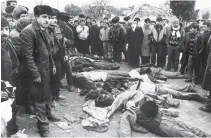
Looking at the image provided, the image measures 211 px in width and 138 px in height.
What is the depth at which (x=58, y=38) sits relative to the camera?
592 centimetres

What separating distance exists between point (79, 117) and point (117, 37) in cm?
576

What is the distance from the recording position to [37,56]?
4.03m

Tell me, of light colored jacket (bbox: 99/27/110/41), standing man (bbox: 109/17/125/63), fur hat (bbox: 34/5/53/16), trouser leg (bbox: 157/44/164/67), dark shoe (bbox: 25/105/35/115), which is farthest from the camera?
light colored jacket (bbox: 99/27/110/41)

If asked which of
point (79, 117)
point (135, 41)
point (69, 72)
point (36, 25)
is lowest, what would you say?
point (79, 117)

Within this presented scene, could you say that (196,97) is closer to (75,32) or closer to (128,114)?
(128,114)

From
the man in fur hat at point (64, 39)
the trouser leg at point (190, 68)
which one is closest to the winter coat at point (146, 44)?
the trouser leg at point (190, 68)

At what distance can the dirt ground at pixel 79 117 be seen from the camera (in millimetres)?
4383

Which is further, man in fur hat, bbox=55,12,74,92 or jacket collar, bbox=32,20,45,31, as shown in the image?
man in fur hat, bbox=55,12,74,92

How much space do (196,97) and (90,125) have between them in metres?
2.86

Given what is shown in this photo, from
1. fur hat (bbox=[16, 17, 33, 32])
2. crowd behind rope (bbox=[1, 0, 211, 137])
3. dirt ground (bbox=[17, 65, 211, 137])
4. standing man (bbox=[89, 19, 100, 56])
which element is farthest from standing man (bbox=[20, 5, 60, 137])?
standing man (bbox=[89, 19, 100, 56])

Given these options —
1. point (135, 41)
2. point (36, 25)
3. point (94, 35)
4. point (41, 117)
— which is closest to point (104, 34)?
point (94, 35)

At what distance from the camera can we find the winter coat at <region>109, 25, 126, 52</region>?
10273mm

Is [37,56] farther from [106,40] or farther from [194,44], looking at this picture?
[106,40]

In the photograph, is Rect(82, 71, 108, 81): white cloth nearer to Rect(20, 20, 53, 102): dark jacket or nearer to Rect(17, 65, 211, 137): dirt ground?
Rect(17, 65, 211, 137): dirt ground
